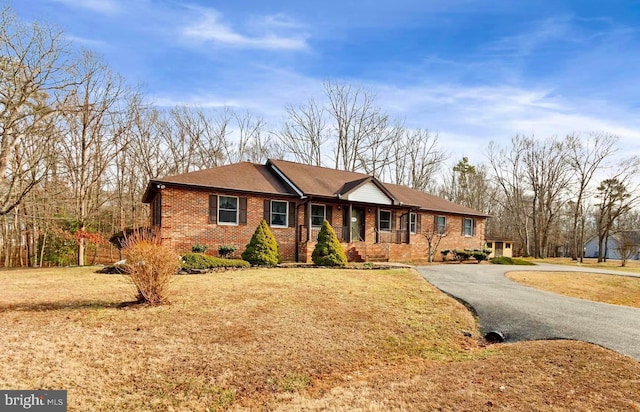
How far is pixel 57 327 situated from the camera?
6184mm

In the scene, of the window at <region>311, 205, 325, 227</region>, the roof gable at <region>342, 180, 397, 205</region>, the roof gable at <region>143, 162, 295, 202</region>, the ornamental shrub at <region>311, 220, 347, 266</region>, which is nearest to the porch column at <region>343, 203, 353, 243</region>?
the roof gable at <region>342, 180, 397, 205</region>

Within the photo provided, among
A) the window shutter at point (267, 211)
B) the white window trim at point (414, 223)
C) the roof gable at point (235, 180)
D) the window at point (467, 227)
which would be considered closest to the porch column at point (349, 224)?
the roof gable at point (235, 180)

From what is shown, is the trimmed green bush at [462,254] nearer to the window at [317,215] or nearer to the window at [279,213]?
the window at [317,215]

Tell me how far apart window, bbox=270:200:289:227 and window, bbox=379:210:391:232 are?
6640 millimetres

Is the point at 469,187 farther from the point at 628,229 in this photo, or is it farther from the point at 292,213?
the point at 292,213

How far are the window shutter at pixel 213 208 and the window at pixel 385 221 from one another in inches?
400

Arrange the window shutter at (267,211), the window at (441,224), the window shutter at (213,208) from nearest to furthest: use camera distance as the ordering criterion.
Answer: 1. the window shutter at (213,208)
2. the window shutter at (267,211)
3. the window at (441,224)

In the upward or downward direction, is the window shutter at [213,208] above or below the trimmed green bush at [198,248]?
above

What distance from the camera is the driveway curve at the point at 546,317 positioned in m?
6.62

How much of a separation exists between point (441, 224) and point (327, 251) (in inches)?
488

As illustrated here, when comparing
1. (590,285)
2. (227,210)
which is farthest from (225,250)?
(590,285)

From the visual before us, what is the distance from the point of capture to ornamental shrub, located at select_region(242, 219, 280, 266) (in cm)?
1477

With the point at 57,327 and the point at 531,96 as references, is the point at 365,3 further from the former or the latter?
the point at 57,327

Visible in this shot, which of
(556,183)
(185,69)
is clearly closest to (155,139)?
(185,69)
